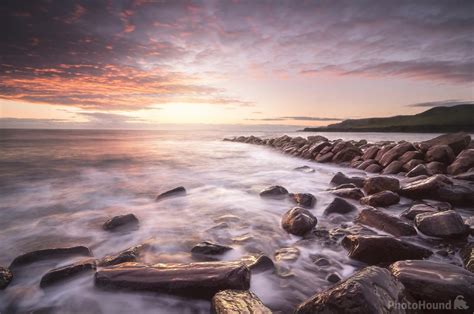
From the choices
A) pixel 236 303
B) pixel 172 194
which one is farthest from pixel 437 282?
pixel 172 194

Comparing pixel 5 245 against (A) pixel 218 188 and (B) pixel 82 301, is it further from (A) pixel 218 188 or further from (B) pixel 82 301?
Result: (A) pixel 218 188

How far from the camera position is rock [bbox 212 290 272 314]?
71.0 inches

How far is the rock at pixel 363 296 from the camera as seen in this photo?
5.40 ft

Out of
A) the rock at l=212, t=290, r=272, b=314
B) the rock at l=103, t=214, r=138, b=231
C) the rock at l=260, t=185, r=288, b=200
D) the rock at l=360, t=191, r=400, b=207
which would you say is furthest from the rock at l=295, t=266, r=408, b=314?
the rock at l=260, t=185, r=288, b=200

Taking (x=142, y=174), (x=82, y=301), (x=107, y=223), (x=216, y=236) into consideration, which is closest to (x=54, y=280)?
(x=82, y=301)

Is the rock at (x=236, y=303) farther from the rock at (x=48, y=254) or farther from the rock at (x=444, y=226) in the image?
the rock at (x=444, y=226)

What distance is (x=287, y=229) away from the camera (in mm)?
3818

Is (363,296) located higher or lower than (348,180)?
higher

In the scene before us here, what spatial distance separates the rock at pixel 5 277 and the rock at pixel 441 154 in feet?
32.8

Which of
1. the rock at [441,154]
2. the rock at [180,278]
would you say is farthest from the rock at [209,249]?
the rock at [441,154]

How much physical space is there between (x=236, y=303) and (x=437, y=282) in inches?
59.2

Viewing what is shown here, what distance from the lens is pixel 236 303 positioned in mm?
1883

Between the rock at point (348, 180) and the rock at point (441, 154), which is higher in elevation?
the rock at point (441, 154)

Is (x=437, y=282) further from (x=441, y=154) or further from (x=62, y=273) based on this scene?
(x=441, y=154)
